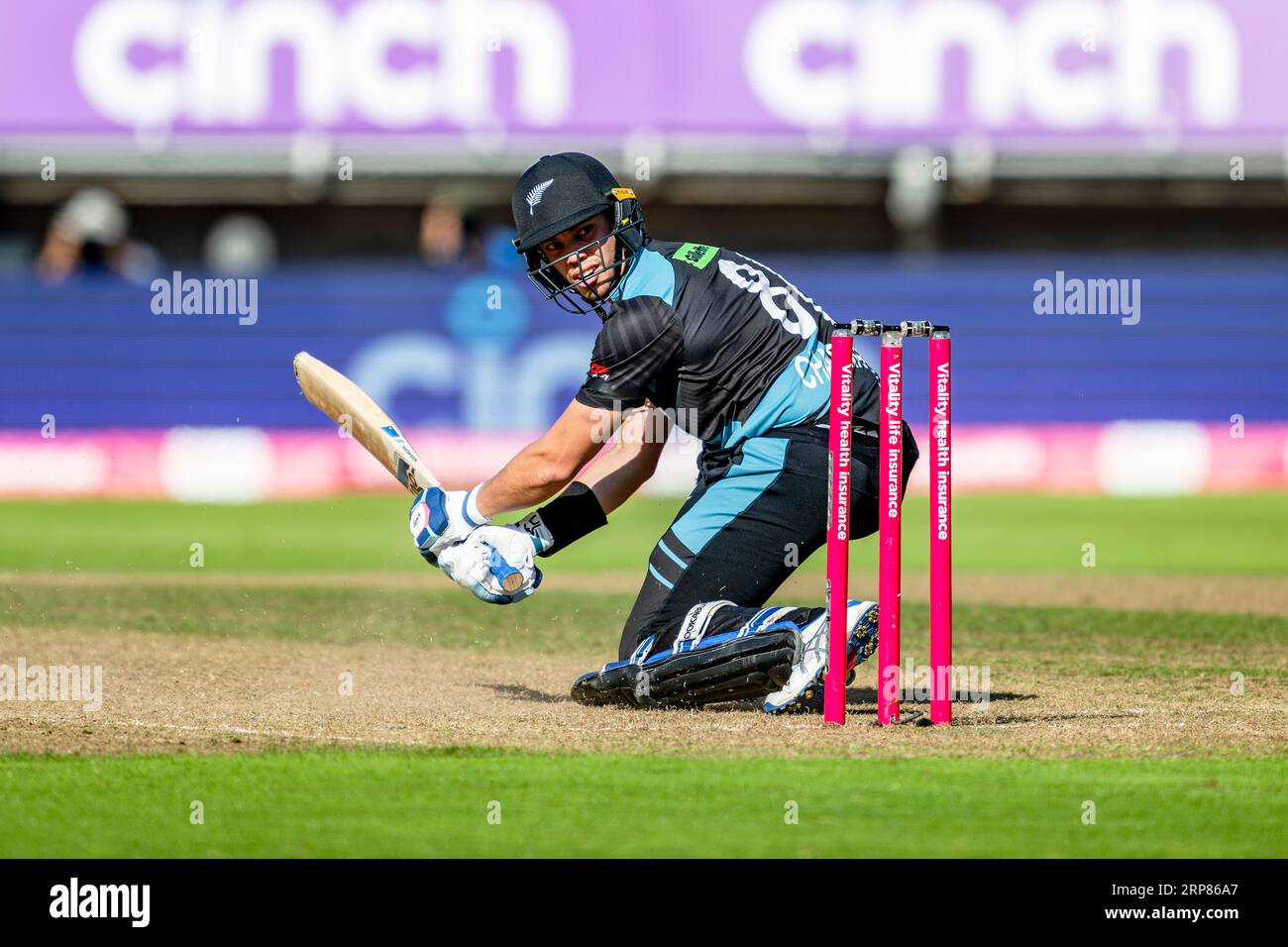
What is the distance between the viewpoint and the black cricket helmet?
6.95m

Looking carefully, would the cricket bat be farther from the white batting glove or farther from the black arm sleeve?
the white batting glove


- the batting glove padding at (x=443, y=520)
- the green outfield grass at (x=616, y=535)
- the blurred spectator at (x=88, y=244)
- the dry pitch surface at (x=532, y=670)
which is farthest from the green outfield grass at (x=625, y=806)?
the blurred spectator at (x=88, y=244)

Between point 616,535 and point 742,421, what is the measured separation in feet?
30.4

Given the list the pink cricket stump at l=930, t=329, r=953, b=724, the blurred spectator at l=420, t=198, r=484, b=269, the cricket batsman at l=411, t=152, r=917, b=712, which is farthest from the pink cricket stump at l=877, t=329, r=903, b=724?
the blurred spectator at l=420, t=198, r=484, b=269

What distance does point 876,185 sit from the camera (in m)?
21.1

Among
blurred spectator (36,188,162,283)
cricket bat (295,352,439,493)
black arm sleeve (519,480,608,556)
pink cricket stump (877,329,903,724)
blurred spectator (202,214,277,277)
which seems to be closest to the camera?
pink cricket stump (877,329,903,724)

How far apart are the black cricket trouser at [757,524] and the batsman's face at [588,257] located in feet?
2.64

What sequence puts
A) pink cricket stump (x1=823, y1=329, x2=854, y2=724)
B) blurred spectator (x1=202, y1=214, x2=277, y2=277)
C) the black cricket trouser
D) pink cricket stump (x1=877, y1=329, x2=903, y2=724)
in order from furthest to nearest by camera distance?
blurred spectator (x1=202, y1=214, x2=277, y2=277), the black cricket trouser, pink cricket stump (x1=823, y1=329, x2=854, y2=724), pink cricket stump (x1=877, y1=329, x2=903, y2=724)

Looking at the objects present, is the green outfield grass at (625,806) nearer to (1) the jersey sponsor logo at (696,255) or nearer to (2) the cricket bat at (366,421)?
(2) the cricket bat at (366,421)

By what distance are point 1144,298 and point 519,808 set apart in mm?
16311

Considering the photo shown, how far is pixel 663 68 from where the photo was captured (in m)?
19.7

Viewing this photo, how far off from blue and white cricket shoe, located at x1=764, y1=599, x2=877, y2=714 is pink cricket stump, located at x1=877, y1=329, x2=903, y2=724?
0.19 meters

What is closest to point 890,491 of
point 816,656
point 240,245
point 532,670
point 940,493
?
point 940,493
